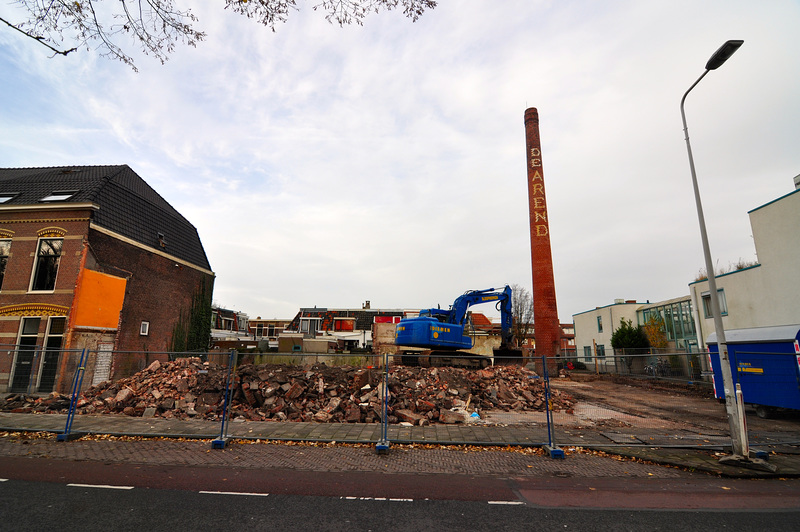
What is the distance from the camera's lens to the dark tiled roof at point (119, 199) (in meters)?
18.9

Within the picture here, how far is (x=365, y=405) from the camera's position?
12242 millimetres

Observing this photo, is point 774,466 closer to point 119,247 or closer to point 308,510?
point 308,510

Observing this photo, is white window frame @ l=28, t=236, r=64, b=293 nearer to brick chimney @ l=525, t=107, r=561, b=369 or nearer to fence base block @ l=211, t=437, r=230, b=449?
fence base block @ l=211, t=437, r=230, b=449

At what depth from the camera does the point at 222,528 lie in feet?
14.5

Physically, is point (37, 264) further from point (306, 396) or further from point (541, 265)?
point (541, 265)

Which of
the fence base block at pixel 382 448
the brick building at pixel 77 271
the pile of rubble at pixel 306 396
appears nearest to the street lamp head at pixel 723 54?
the pile of rubble at pixel 306 396

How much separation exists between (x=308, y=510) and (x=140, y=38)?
6.90 m

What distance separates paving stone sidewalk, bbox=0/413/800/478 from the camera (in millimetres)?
7199

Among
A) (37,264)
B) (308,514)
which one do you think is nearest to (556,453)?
(308,514)

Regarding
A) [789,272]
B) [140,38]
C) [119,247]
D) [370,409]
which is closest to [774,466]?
[370,409]

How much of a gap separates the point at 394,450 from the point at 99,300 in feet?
56.5

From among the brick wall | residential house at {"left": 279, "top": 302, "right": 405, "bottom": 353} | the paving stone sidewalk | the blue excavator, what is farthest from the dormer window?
residential house at {"left": 279, "top": 302, "right": 405, "bottom": 353}

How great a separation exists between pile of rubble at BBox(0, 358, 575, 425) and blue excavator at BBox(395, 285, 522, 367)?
2.23 m

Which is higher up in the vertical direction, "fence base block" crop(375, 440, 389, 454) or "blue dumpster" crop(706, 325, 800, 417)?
"blue dumpster" crop(706, 325, 800, 417)
